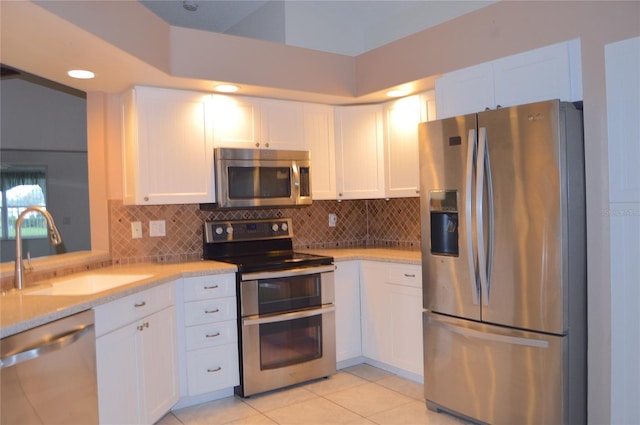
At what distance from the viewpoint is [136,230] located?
3469 millimetres

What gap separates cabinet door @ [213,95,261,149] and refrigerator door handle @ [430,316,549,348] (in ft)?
5.91

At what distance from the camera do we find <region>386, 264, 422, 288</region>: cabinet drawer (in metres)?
3.29

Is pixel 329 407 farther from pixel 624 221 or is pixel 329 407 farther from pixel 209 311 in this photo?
pixel 624 221

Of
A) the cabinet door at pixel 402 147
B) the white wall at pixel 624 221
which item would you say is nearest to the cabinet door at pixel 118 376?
the cabinet door at pixel 402 147

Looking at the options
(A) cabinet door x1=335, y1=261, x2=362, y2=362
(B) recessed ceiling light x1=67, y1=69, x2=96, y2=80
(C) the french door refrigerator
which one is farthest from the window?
(C) the french door refrigerator

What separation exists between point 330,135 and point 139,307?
2.05 meters

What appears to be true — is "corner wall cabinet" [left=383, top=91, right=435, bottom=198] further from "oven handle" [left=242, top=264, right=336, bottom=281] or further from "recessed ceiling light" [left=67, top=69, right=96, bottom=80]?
"recessed ceiling light" [left=67, top=69, right=96, bottom=80]

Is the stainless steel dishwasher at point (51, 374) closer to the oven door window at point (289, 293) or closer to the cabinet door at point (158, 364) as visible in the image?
the cabinet door at point (158, 364)

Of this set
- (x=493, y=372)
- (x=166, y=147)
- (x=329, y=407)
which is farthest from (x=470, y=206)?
(x=166, y=147)

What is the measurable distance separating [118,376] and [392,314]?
187 cm

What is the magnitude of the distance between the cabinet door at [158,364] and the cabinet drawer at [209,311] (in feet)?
0.38

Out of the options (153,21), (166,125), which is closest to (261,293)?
(166,125)

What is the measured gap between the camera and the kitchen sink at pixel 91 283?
8.59ft

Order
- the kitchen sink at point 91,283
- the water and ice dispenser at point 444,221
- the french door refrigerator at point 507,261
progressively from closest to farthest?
the french door refrigerator at point 507,261, the kitchen sink at point 91,283, the water and ice dispenser at point 444,221
